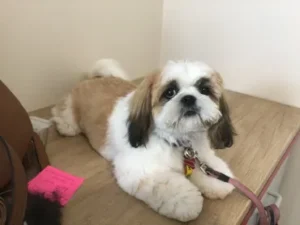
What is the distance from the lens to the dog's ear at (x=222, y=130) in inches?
37.6

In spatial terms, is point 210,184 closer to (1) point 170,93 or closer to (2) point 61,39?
(1) point 170,93

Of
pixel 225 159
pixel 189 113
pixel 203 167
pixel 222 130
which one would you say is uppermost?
pixel 189 113

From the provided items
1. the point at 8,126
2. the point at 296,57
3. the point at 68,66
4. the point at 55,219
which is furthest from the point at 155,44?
the point at 55,219

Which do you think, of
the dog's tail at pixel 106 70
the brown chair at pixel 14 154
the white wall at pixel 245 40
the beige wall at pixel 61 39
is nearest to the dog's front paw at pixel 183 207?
the brown chair at pixel 14 154

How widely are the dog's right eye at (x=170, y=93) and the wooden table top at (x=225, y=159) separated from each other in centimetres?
32

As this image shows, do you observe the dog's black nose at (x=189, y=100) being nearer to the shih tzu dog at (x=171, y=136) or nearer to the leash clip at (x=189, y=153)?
the shih tzu dog at (x=171, y=136)

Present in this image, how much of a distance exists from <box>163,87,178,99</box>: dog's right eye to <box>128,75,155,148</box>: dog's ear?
0.17 feet

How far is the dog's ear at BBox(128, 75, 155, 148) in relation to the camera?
922 millimetres

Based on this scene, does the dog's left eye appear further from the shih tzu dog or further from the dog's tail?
the dog's tail

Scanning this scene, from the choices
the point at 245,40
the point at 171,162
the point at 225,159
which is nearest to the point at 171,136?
the point at 171,162

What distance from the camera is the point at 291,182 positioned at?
1631 mm

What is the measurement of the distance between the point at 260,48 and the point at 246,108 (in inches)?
12.4

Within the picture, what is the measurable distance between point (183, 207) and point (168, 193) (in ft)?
0.18

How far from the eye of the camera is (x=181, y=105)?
32.9 inches
